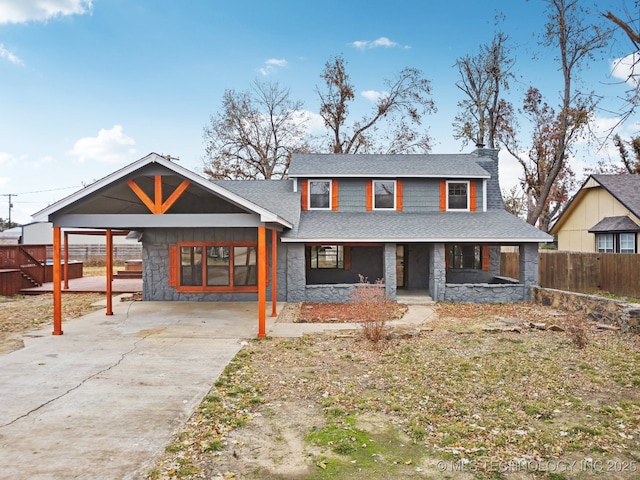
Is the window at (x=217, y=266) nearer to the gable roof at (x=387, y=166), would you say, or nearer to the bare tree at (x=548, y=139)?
the gable roof at (x=387, y=166)

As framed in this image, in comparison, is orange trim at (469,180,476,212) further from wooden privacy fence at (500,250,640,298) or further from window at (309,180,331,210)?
window at (309,180,331,210)

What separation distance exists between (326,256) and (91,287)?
32.4 feet

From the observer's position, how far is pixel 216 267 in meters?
13.6

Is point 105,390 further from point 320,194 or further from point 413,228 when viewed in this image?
point 320,194

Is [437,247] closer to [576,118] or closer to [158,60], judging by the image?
[576,118]

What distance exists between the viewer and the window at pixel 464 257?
51.9 feet

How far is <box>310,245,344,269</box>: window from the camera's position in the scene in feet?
51.4

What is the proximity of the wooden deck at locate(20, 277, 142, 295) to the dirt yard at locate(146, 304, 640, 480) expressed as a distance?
10263mm

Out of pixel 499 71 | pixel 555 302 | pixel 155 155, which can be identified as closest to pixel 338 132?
pixel 499 71

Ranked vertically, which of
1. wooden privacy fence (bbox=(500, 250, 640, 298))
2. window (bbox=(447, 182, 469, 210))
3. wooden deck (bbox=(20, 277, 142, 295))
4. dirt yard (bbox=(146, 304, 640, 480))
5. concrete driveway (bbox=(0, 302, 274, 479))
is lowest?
dirt yard (bbox=(146, 304, 640, 480))

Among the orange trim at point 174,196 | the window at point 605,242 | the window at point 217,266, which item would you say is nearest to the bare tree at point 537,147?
the window at point 605,242

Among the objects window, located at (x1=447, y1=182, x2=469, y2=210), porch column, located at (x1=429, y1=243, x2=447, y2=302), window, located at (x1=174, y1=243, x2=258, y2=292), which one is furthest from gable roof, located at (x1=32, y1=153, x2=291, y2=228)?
window, located at (x1=447, y1=182, x2=469, y2=210)

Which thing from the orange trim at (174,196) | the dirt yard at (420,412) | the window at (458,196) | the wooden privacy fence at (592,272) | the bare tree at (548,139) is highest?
the bare tree at (548,139)

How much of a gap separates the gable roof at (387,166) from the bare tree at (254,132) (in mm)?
11216
